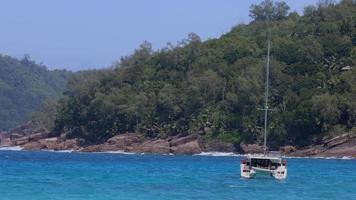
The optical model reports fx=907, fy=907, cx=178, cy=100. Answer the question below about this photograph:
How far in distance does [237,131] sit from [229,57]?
22.5 m

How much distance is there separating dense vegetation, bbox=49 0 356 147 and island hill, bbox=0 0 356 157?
18 centimetres

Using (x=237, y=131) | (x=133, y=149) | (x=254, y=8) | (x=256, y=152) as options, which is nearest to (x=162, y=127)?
(x=133, y=149)

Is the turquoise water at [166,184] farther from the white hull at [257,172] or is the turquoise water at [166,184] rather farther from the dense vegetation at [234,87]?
the dense vegetation at [234,87]

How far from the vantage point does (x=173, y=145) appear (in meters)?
134

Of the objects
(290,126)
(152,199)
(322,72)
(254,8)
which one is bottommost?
(152,199)

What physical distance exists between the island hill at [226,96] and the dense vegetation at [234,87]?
18 centimetres

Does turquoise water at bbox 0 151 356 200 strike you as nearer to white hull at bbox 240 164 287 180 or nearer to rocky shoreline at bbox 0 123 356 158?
white hull at bbox 240 164 287 180

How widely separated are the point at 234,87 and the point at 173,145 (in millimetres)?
12478

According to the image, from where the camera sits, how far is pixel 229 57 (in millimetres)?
150000

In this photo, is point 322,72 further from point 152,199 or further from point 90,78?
point 152,199

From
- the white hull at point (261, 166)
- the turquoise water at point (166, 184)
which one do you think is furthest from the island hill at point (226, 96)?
the white hull at point (261, 166)

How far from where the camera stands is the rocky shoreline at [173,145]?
113 metres

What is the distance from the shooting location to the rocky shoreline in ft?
372

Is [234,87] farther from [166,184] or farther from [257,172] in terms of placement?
[166,184]
